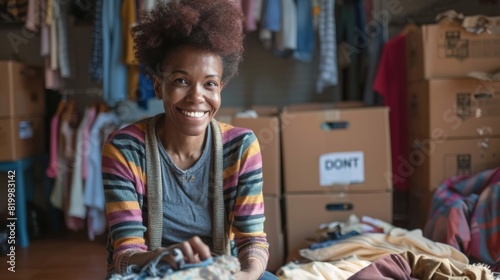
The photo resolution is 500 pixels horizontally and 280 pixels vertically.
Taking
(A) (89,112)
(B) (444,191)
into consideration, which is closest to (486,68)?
(B) (444,191)

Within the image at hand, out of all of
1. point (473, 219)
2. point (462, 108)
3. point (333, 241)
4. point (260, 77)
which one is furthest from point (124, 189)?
point (260, 77)

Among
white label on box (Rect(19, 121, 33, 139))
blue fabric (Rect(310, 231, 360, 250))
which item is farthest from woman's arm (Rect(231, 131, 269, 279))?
white label on box (Rect(19, 121, 33, 139))

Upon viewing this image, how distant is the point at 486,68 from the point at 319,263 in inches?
46.0

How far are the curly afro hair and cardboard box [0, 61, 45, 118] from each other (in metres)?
1.56

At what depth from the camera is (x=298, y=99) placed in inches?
116

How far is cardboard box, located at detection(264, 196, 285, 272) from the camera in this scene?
2045 millimetres

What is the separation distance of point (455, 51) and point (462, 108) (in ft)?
0.82

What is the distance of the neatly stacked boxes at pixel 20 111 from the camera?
93.8 inches

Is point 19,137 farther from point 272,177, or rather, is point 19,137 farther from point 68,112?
point 272,177

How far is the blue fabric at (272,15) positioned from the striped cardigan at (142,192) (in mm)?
1465

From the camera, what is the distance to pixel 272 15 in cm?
248

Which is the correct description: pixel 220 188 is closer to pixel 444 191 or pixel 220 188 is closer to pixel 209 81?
pixel 209 81

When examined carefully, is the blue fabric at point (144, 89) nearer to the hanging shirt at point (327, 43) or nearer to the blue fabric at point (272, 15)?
the blue fabric at point (272, 15)

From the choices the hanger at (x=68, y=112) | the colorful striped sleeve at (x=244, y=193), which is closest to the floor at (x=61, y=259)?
the hanger at (x=68, y=112)
